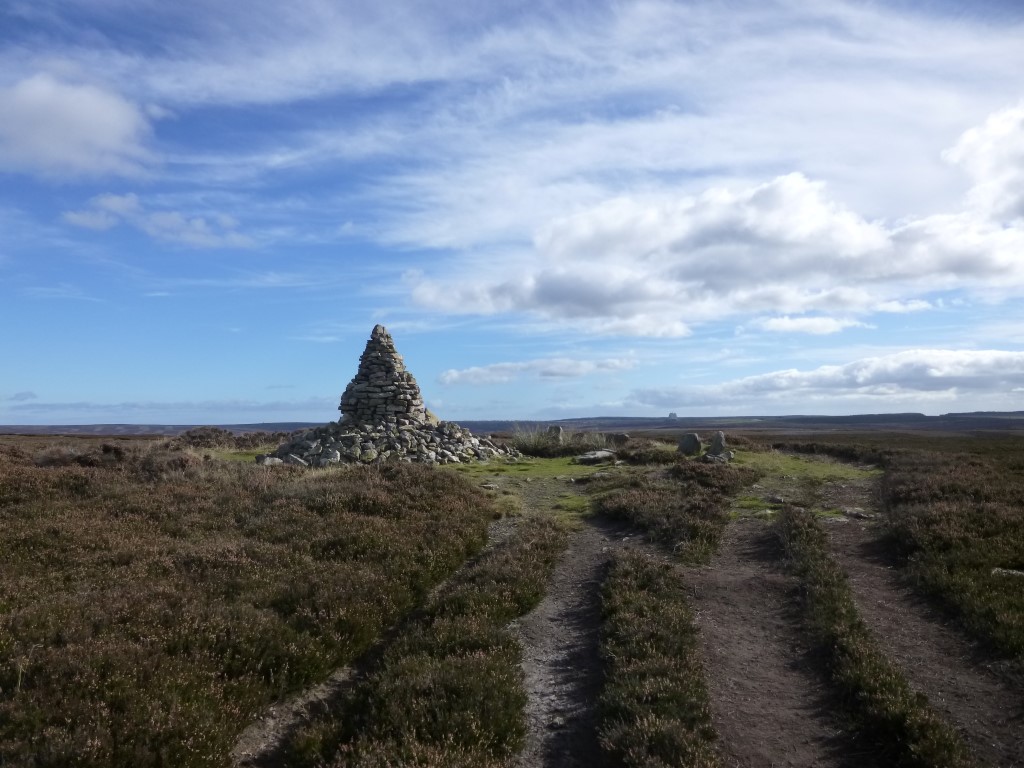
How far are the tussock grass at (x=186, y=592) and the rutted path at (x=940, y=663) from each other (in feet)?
23.5

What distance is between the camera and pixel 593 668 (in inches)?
356

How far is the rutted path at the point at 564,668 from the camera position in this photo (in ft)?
23.3

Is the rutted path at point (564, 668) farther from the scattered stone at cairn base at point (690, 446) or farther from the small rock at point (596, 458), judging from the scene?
the scattered stone at cairn base at point (690, 446)

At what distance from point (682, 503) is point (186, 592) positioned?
13.4 meters

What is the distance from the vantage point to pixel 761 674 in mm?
8828

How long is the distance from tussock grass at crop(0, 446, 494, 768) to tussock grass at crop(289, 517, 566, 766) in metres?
0.86

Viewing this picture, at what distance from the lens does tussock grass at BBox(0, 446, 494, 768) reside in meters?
6.61

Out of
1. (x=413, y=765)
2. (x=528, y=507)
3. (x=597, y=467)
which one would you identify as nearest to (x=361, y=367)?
(x=597, y=467)

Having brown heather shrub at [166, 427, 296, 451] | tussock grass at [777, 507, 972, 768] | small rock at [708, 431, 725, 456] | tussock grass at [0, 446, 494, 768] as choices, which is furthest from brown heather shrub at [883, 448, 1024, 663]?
brown heather shrub at [166, 427, 296, 451]

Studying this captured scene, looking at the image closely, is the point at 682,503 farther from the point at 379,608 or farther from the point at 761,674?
the point at 379,608

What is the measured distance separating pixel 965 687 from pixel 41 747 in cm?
974

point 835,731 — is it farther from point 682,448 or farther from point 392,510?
point 682,448

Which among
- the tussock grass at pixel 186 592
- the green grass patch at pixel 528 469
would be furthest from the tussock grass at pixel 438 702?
the green grass patch at pixel 528 469

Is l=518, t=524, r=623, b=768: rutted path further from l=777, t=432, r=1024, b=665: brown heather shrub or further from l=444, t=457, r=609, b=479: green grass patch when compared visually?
l=444, t=457, r=609, b=479: green grass patch
